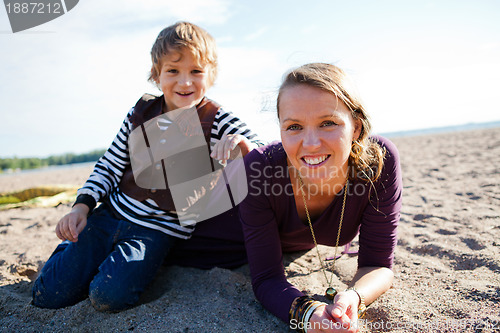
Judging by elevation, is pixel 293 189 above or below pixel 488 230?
above

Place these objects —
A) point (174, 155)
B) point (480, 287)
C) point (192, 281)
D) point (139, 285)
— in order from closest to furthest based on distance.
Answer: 1. point (480, 287)
2. point (139, 285)
3. point (192, 281)
4. point (174, 155)

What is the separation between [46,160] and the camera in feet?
128

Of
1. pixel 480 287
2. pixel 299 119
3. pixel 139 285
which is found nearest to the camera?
pixel 299 119

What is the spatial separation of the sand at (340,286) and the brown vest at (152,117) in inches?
22.7

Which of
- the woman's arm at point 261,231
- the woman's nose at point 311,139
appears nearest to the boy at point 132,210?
the woman's arm at point 261,231

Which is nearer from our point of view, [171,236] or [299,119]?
[299,119]

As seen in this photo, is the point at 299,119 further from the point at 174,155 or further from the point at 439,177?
the point at 439,177

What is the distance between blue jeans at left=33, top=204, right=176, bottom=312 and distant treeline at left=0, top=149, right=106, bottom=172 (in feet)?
120

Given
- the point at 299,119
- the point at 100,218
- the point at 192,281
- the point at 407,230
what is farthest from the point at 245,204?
the point at 407,230

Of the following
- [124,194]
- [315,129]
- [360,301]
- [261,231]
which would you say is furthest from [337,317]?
[124,194]

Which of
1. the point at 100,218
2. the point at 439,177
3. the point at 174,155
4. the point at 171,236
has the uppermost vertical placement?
the point at 174,155

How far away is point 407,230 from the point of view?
9.34ft

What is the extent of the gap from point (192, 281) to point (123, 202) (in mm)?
750

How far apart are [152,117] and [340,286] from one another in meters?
1.75
